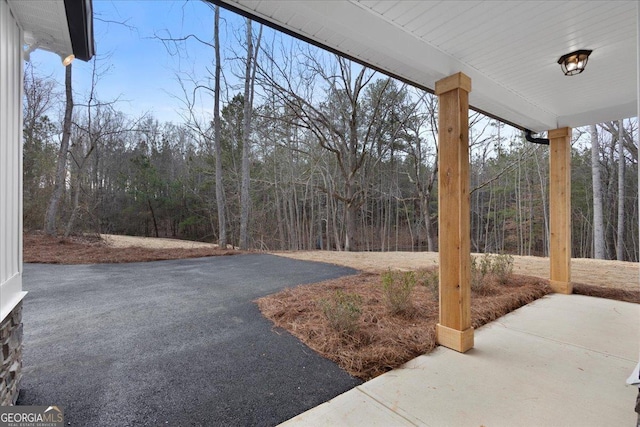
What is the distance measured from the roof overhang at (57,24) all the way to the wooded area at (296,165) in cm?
671

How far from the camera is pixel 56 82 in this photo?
8430mm

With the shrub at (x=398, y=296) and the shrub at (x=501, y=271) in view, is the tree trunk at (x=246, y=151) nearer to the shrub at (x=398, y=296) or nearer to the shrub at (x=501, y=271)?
the shrub at (x=398, y=296)

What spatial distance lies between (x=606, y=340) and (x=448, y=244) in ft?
5.37

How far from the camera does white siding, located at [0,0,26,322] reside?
1426mm

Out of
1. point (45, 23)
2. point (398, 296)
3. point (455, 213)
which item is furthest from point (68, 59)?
point (398, 296)

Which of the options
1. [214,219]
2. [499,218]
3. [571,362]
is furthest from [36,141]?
[499,218]

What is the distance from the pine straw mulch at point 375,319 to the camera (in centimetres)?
212

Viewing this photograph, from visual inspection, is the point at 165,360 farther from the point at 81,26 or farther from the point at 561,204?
the point at 561,204

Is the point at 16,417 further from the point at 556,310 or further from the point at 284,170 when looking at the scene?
the point at 284,170

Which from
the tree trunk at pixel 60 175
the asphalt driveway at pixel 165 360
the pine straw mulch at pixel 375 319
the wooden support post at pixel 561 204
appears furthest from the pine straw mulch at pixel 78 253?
the wooden support post at pixel 561 204

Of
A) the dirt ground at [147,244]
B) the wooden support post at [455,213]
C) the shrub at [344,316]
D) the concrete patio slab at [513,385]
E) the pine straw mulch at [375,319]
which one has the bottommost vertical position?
the concrete patio slab at [513,385]

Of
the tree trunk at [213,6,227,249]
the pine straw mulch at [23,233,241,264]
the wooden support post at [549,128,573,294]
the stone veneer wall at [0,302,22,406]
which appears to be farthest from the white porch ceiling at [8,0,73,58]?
the tree trunk at [213,6,227,249]

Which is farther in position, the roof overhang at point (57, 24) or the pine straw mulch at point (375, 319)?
the pine straw mulch at point (375, 319)

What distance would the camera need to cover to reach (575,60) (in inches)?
A: 89.4
